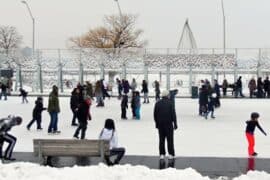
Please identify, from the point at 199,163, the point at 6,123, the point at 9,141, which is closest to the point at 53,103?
the point at 9,141

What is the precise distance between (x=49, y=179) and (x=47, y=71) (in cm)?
4485

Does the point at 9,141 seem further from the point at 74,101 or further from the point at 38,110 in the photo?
the point at 74,101

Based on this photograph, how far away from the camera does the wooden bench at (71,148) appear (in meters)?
11.3

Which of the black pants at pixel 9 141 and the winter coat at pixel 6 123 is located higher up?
the winter coat at pixel 6 123

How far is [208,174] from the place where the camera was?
10773 mm

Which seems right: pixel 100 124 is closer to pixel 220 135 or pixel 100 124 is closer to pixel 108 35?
pixel 220 135

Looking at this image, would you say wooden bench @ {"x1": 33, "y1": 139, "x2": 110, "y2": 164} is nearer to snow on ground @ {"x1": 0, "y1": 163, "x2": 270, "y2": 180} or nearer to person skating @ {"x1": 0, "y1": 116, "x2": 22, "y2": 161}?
person skating @ {"x1": 0, "y1": 116, "x2": 22, "y2": 161}

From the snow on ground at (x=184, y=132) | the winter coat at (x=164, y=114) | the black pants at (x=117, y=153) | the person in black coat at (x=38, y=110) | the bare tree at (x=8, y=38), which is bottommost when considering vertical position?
the snow on ground at (x=184, y=132)

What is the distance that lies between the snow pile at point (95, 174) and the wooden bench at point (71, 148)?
164cm

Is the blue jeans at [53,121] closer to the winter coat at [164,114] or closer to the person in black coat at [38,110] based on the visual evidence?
the person in black coat at [38,110]

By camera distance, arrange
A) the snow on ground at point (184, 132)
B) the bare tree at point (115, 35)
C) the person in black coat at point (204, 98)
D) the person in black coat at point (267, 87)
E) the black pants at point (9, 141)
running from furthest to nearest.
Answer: the bare tree at point (115, 35) < the person in black coat at point (267, 87) < the person in black coat at point (204, 98) < the snow on ground at point (184, 132) < the black pants at point (9, 141)

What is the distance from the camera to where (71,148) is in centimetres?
1142

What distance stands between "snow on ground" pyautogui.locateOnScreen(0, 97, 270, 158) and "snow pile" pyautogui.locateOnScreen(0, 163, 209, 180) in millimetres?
4336

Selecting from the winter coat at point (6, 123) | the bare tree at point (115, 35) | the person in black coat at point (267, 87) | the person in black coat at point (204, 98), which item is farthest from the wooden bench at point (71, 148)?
the bare tree at point (115, 35)
